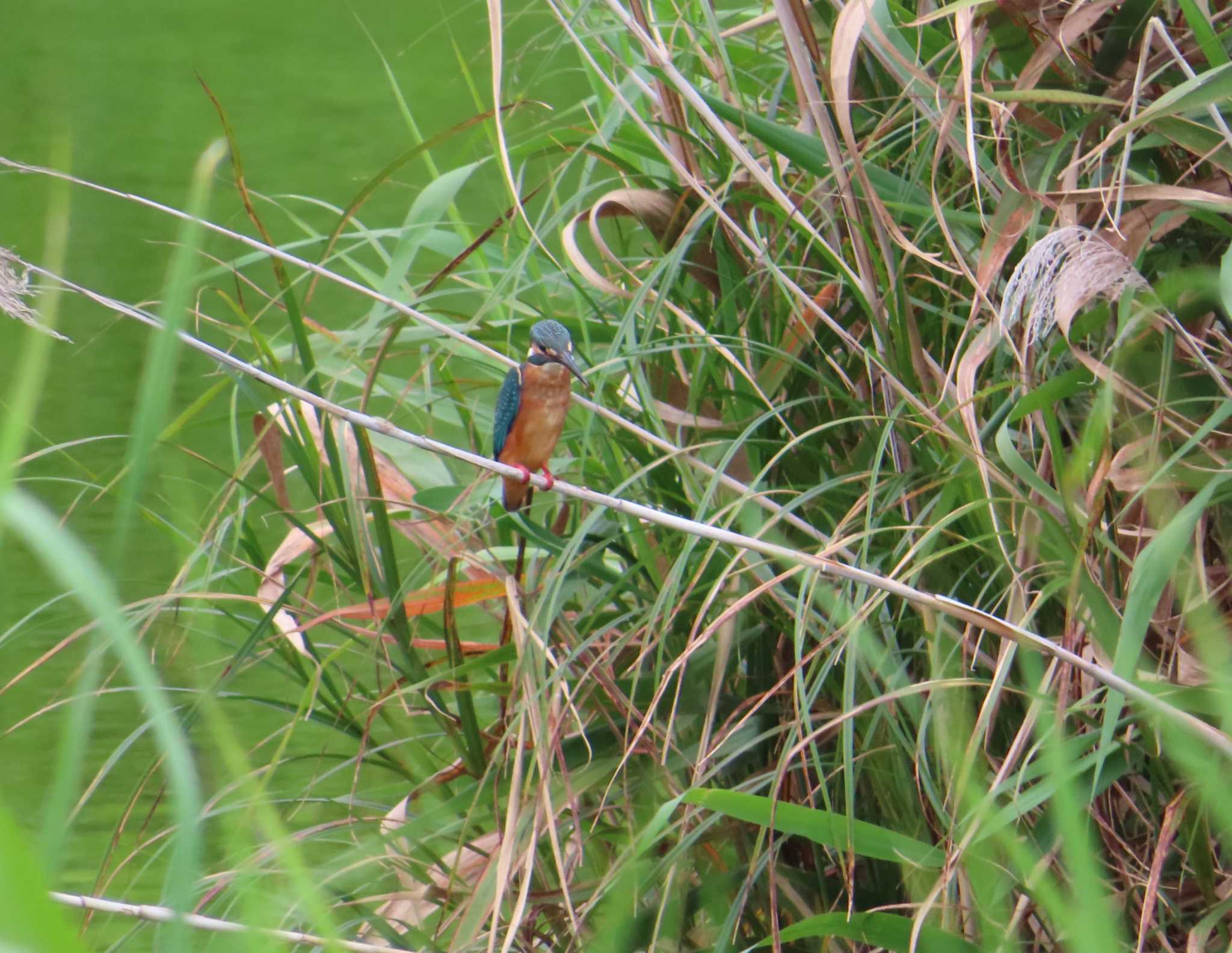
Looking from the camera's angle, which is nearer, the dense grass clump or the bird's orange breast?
the dense grass clump

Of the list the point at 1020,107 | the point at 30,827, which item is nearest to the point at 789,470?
the point at 1020,107

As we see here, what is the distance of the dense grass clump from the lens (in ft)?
3.53

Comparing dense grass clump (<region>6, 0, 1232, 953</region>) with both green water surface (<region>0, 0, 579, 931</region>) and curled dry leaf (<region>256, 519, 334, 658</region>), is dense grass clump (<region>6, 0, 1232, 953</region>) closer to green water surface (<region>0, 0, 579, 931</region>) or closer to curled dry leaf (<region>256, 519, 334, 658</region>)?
curled dry leaf (<region>256, 519, 334, 658</region>)

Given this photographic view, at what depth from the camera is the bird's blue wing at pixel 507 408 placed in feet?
4.87

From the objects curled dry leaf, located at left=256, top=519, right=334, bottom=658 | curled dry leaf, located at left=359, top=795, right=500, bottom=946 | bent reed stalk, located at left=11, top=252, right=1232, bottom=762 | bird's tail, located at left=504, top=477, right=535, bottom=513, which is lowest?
curled dry leaf, located at left=359, top=795, right=500, bottom=946

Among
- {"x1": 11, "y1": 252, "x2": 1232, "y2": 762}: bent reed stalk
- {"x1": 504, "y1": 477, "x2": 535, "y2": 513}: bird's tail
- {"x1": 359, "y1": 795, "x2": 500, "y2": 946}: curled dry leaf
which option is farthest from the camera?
{"x1": 504, "y1": 477, "x2": 535, "y2": 513}: bird's tail

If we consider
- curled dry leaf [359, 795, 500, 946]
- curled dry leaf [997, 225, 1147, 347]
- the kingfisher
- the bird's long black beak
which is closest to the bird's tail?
the kingfisher

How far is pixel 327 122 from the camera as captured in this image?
13.8 feet

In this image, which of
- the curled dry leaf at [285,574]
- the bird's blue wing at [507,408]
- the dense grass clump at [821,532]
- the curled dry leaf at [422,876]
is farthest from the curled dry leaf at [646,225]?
the curled dry leaf at [422,876]

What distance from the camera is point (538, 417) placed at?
152cm

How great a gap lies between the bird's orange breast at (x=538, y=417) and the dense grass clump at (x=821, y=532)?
44mm

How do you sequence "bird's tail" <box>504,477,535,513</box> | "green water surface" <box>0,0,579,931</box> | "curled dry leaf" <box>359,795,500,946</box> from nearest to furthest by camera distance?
"curled dry leaf" <box>359,795,500,946</box>, "bird's tail" <box>504,477,535,513</box>, "green water surface" <box>0,0,579,931</box>

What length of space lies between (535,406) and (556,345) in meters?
0.11

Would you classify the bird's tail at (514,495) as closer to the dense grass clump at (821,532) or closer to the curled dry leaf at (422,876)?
the dense grass clump at (821,532)
